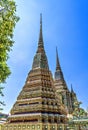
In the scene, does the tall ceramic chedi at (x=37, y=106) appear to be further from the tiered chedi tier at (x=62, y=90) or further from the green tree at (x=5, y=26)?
the green tree at (x=5, y=26)

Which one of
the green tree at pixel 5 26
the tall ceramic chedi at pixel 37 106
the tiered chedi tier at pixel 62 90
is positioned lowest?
the green tree at pixel 5 26

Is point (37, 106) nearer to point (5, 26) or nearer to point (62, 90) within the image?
point (62, 90)

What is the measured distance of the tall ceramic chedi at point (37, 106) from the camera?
62031mm

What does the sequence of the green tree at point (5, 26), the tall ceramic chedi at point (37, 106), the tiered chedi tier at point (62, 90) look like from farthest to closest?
the tiered chedi tier at point (62, 90), the tall ceramic chedi at point (37, 106), the green tree at point (5, 26)

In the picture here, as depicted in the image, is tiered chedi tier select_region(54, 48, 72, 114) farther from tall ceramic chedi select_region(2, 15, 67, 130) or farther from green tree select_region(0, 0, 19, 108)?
green tree select_region(0, 0, 19, 108)

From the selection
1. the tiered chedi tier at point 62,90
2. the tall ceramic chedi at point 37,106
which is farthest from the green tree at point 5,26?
the tiered chedi tier at point 62,90

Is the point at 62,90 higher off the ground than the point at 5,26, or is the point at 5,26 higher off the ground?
the point at 62,90

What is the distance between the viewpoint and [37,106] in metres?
64.2

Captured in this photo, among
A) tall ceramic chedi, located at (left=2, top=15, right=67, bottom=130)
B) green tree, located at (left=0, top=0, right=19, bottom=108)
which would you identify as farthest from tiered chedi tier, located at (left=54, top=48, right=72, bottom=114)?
green tree, located at (left=0, top=0, right=19, bottom=108)

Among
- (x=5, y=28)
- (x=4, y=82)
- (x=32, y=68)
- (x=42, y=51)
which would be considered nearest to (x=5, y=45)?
(x=5, y=28)

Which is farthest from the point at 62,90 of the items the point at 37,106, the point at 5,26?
the point at 5,26

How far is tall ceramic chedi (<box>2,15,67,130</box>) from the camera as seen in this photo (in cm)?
6203

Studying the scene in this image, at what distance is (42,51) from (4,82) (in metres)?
70.2

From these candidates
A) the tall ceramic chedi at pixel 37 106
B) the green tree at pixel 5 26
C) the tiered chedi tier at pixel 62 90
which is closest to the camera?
the green tree at pixel 5 26
